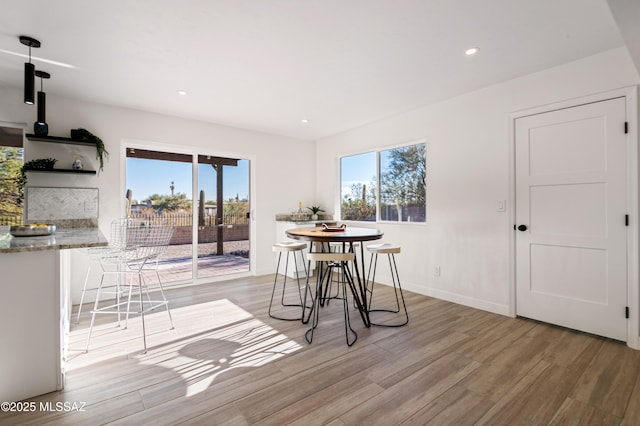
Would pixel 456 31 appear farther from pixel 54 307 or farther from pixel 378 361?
pixel 54 307

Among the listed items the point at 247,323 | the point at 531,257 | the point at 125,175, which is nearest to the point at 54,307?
the point at 247,323

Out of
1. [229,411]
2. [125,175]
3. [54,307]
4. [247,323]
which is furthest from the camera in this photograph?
[125,175]

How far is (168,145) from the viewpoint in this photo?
4.38 metres

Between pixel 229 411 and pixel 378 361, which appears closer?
pixel 229 411

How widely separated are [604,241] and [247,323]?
11.4 feet

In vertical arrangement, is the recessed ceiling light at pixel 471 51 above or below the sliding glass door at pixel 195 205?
above

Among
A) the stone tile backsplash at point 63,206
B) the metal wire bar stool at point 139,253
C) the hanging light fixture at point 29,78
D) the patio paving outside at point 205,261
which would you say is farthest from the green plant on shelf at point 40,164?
the patio paving outside at point 205,261

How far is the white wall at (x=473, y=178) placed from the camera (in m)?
2.83

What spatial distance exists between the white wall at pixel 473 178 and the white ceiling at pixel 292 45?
204 mm

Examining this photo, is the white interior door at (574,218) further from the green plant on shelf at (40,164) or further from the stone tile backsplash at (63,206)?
the green plant on shelf at (40,164)

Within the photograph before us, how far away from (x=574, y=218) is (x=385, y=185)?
2.46 meters

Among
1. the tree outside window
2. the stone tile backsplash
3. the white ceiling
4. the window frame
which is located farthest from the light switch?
the tree outside window

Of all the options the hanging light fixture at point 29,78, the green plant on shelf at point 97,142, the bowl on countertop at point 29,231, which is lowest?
the bowl on countertop at point 29,231

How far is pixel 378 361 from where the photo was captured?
7.50 feet
